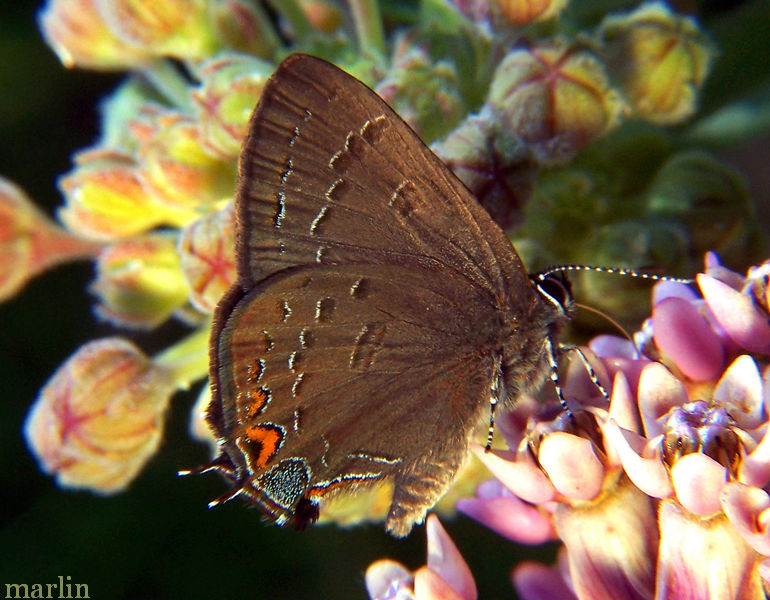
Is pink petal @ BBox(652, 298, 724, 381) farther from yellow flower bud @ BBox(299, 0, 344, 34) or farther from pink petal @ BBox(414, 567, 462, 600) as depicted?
yellow flower bud @ BBox(299, 0, 344, 34)

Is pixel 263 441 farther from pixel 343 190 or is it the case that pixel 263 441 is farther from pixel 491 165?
pixel 491 165

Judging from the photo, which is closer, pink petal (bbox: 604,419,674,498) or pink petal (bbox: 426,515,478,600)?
pink petal (bbox: 604,419,674,498)

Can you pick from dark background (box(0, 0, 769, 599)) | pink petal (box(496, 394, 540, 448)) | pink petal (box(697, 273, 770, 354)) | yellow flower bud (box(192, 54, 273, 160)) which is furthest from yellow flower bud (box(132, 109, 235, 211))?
pink petal (box(697, 273, 770, 354))

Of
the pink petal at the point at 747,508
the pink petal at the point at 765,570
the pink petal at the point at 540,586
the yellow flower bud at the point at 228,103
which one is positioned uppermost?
the yellow flower bud at the point at 228,103

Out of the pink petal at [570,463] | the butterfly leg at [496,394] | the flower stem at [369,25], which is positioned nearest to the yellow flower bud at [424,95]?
the flower stem at [369,25]

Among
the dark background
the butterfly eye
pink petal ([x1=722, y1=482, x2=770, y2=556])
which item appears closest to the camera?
pink petal ([x1=722, y1=482, x2=770, y2=556])

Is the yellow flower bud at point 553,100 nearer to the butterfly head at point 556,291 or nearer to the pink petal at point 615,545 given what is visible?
the butterfly head at point 556,291

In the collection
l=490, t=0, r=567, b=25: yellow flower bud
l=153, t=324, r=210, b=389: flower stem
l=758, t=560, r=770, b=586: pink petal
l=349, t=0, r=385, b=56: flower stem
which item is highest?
l=349, t=0, r=385, b=56: flower stem
